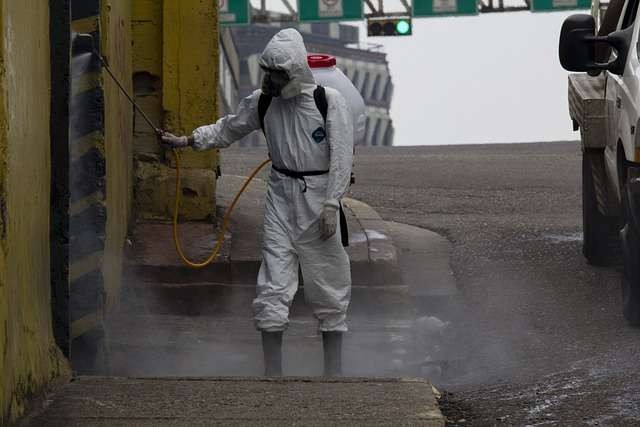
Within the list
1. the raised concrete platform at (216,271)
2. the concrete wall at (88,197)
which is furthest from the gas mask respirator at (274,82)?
the raised concrete platform at (216,271)

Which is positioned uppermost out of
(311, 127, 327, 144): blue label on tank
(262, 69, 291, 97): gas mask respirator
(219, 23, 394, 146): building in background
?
(262, 69, 291, 97): gas mask respirator

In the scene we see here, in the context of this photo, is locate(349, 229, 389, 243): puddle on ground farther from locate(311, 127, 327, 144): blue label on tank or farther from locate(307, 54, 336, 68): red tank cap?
locate(311, 127, 327, 144): blue label on tank

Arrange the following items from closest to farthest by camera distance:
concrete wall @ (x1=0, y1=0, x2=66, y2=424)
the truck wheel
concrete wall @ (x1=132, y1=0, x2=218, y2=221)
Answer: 1. concrete wall @ (x1=0, y1=0, x2=66, y2=424)
2. the truck wheel
3. concrete wall @ (x1=132, y1=0, x2=218, y2=221)

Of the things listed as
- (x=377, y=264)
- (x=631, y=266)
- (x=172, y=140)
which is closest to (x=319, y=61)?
(x=377, y=264)

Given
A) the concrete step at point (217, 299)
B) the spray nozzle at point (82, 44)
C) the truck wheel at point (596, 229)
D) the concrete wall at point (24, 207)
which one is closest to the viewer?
the concrete wall at point (24, 207)

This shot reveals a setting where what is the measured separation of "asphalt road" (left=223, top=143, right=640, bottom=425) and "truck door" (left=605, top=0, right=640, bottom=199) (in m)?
1.03

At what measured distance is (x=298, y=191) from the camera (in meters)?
8.80

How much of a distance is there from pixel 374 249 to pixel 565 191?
20.4 feet

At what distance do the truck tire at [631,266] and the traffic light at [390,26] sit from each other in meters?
33.5

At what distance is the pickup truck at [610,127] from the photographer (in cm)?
913

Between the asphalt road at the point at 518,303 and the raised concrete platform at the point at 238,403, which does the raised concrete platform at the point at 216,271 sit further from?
the raised concrete platform at the point at 238,403

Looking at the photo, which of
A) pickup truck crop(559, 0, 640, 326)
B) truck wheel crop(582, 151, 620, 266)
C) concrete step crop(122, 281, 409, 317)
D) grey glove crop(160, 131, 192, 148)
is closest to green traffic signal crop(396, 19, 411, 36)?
pickup truck crop(559, 0, 640, 326)

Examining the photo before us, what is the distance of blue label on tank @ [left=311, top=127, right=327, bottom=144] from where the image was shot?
873 centimetres

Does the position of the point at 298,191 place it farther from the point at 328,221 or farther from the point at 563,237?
the point at 563,237
